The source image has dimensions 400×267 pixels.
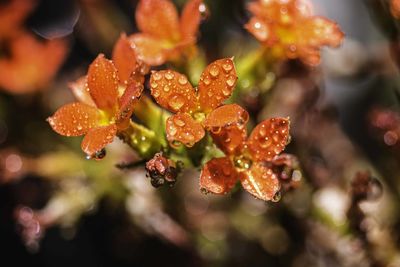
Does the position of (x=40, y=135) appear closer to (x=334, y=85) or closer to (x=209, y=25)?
(x=209, y=25)

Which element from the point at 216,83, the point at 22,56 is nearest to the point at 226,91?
the point at 216,83

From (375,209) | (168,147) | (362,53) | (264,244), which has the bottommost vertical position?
(264,244)

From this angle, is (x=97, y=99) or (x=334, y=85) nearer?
(x=97, y=99)

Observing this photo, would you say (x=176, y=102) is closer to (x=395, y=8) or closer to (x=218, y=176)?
(x=218, y=176)

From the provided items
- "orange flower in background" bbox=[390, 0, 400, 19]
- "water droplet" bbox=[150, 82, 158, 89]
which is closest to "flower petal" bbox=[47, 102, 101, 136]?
"water droplet" bbox=[150, 82, 158, 89]

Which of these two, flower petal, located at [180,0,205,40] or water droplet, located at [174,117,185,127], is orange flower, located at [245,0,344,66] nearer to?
flower petal, located at [180,0,205,40]

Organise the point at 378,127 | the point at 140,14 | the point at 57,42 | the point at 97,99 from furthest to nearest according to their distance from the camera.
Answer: the point at 57,42
the point at 378,127
the point at 140,14
the point at 97,99

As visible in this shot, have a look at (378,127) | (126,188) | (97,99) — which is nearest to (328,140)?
(378,127)
